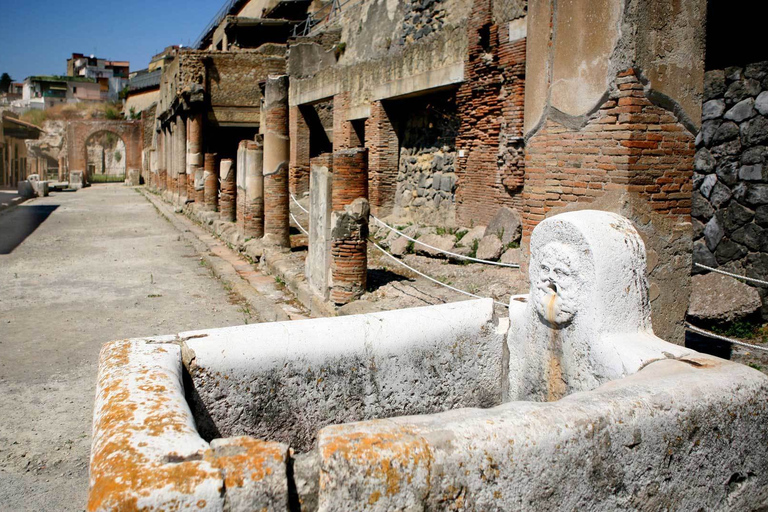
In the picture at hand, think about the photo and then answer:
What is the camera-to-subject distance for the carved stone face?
7.48 ft

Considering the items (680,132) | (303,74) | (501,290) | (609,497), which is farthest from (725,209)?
(303,74)

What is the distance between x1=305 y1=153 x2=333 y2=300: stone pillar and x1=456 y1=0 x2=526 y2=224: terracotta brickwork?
3442 millimetres

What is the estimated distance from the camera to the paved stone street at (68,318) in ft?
11.1

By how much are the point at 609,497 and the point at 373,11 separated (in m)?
16.5

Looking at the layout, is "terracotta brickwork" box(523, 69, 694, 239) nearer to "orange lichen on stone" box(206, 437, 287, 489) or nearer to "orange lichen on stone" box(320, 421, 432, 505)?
"orange lichen on stone" box(320, 421, 432, 505)

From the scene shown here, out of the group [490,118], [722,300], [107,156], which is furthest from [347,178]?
[107,156]

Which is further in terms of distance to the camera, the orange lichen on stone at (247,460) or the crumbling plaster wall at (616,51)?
the crumbling plaster wall at (616,51)

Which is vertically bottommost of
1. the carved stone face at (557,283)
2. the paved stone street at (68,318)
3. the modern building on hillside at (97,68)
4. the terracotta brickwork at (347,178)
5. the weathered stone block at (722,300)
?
the paved stone street at (68,318)

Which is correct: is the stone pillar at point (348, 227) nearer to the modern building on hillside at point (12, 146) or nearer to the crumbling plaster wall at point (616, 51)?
the crumbling plaster wall at point (616, 51)

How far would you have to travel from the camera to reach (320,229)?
700 centimetres

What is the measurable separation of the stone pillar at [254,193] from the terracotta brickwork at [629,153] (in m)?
7.00

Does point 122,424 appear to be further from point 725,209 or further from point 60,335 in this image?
point 725,209

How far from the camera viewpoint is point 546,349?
2.48 m

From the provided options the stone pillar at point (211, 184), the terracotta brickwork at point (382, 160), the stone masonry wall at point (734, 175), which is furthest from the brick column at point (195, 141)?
the stone masonry wall at point (734, 175)
